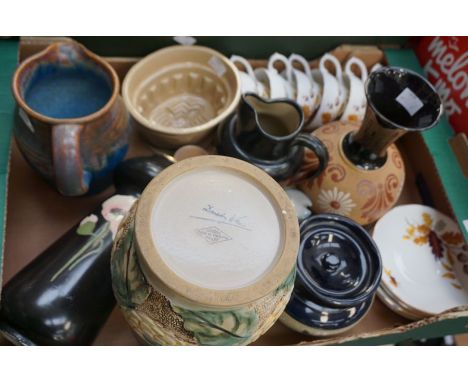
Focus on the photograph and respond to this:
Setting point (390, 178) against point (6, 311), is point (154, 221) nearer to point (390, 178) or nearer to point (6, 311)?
point (6, 311)

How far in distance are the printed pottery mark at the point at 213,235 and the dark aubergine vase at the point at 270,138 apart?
25 centimetres

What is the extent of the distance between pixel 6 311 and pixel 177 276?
12.6 inches

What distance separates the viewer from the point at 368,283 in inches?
28.6

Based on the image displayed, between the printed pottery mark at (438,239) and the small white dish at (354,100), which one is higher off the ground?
the small white dish at (354,100)

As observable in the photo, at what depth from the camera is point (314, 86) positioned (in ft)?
3.20

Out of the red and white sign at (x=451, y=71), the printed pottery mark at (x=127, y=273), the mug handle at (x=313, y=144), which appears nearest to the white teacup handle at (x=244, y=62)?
the mug handle at (x=313, y=144)

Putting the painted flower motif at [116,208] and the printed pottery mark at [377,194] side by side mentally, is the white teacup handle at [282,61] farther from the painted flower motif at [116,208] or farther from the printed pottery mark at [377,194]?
the painted flower motif at [116,208]

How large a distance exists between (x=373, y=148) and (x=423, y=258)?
10.3 inches

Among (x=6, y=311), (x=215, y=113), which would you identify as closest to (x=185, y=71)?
(x=215, y=113)

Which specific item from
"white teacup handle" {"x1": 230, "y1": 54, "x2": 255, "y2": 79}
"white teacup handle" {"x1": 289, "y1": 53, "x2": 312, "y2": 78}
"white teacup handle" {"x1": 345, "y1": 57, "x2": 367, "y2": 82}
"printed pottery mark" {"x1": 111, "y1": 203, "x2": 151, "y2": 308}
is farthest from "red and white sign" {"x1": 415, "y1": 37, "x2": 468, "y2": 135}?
"printed pottery mark" {"x1": 111, "y1": 203, "x2": 151, "y2": 308}

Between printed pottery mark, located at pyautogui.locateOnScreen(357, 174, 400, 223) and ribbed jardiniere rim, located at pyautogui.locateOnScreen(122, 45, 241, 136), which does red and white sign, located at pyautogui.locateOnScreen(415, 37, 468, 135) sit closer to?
printed pottery mark, located at pyautogui.locateOnScreen(357, 174, 400, 223)

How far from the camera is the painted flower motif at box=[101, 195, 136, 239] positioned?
2.39ft

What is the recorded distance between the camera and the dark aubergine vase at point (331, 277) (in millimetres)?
710

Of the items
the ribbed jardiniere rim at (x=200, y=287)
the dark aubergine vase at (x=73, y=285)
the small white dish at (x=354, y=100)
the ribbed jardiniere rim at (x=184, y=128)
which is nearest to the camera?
the ribbed jardiniere rim at (x=200, y=287)
